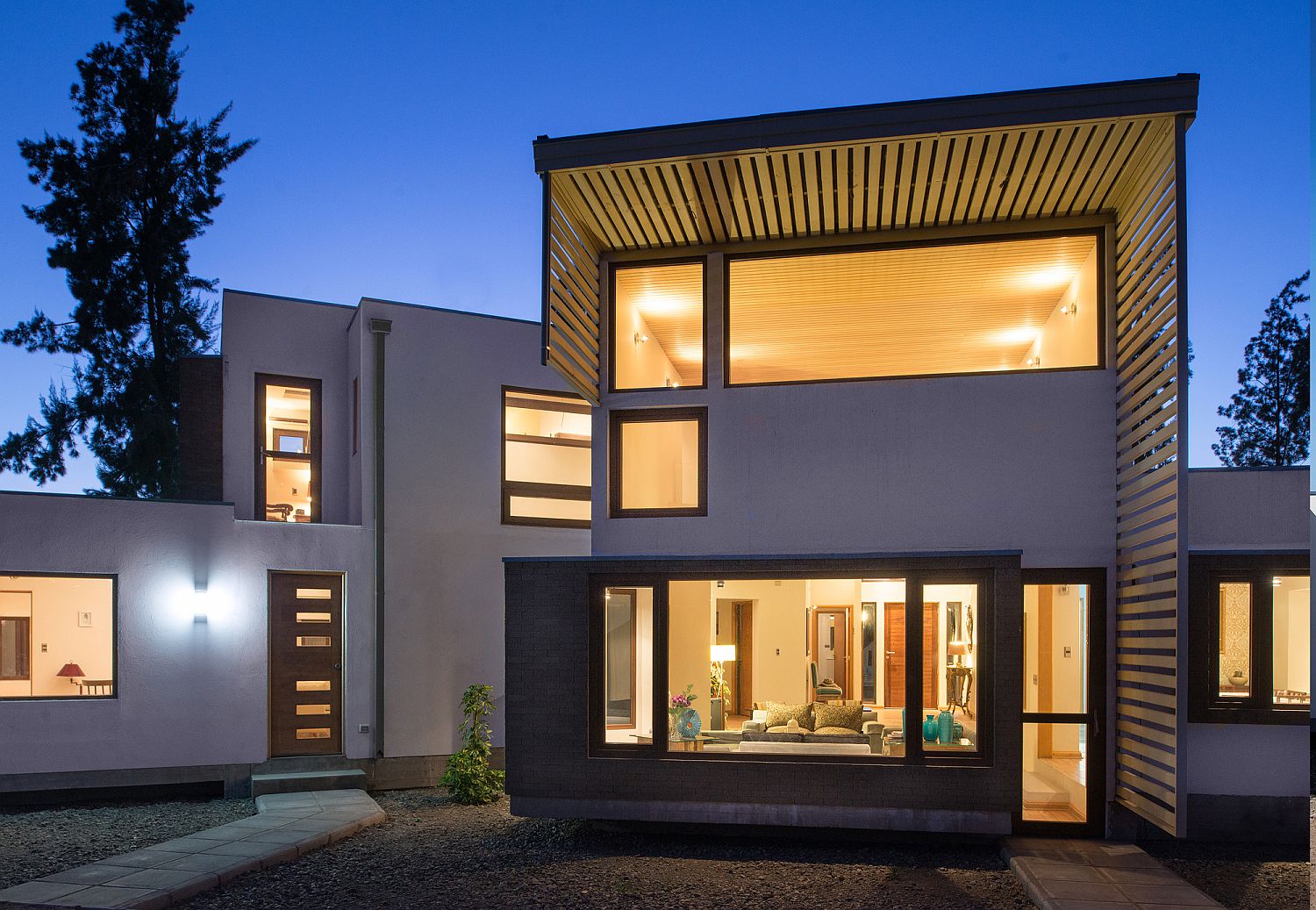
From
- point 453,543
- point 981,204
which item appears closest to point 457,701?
point 453,543

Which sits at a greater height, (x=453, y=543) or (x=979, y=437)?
(x=979, y=437)

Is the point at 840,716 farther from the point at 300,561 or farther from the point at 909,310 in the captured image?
the point at 300,561

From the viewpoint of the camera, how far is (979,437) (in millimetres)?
9297

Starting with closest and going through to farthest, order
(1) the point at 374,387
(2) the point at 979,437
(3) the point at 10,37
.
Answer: (2) the point at 979,437 → (1) the point at 374,387 → (3) the point at 10,37

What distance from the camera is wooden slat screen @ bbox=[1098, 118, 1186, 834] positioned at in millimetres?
7797

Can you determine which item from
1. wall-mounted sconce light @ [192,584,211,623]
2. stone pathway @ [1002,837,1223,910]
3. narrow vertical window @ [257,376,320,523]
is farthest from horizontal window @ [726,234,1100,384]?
wall-mounted sconce light @ [192,584,211,623]

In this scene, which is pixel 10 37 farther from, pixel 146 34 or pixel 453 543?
pixel 453 543

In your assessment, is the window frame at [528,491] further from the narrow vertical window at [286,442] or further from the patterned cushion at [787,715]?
the patterned cushion at [787,715]

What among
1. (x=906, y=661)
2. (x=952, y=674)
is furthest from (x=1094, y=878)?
(x=952, y=674)

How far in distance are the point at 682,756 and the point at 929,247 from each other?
5636mm

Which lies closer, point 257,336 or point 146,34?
point 257,336

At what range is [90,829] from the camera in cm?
955

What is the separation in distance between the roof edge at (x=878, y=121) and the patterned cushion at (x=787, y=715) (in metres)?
5.93

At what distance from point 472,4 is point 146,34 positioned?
54525 millimetres
